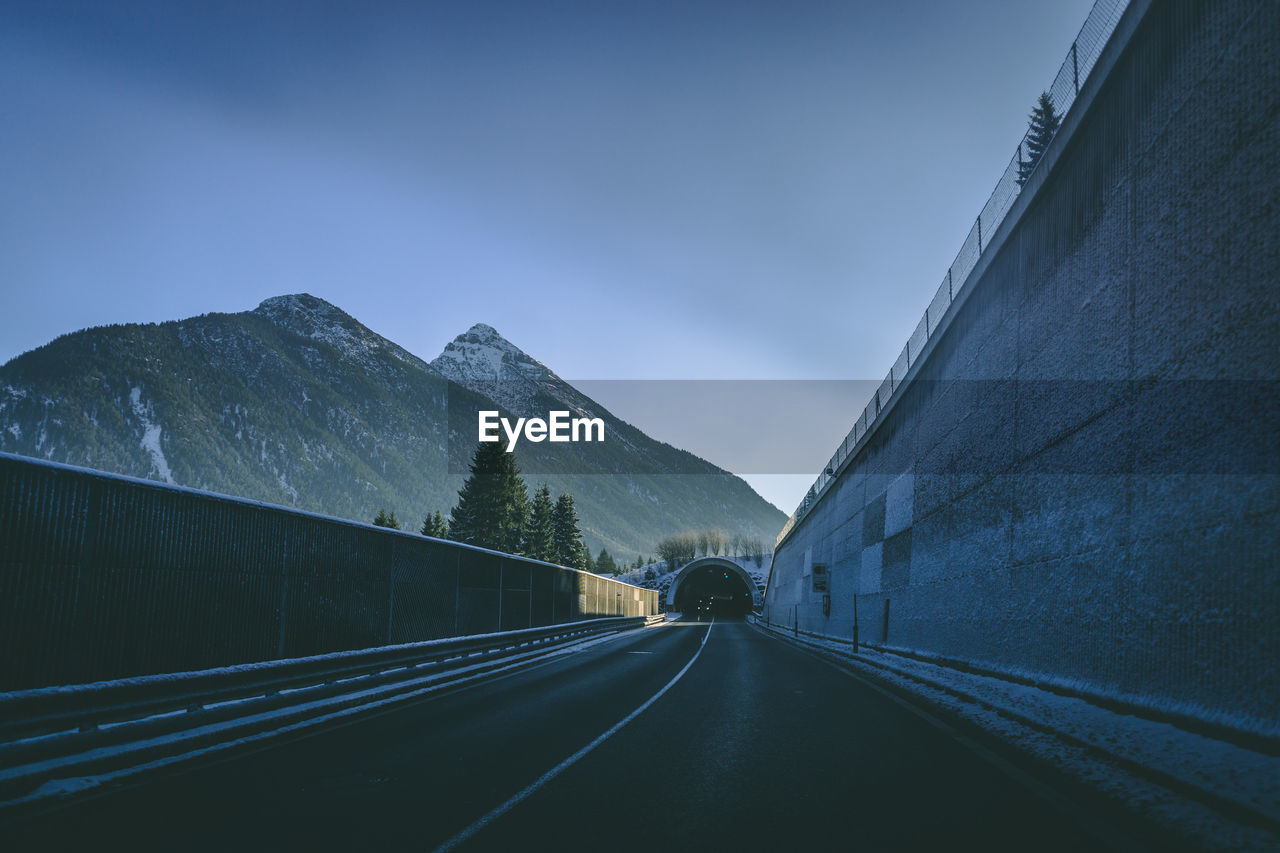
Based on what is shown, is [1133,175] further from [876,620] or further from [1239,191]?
[876,620]

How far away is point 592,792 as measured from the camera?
6473mm

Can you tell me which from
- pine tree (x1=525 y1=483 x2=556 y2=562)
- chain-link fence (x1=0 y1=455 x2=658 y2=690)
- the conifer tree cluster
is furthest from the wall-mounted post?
pine tree (x1=525 y1=483 x2=556 y2=562)

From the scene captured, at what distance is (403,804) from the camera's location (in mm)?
6074

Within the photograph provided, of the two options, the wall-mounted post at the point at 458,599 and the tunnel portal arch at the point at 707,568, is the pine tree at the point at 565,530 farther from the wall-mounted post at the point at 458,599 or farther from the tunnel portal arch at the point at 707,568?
the wall-mounted post at the point at 458,599

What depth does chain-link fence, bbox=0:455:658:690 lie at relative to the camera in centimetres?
792

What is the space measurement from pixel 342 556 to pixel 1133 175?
13366 millimetres

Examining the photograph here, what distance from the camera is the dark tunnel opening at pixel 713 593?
103356mm

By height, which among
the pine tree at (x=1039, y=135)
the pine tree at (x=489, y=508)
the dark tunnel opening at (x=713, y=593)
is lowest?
the dark tunnel opening at (x=713, y=593)

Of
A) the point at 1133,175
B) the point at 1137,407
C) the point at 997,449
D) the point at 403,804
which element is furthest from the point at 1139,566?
the point at 403,804

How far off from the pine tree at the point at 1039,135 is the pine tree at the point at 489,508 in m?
68.3

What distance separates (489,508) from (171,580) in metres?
71.2

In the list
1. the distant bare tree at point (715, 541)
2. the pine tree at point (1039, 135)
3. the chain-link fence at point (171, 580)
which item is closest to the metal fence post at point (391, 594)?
the chain-link fence at point (171, 580)

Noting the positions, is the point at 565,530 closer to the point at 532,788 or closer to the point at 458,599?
the point at 458,599

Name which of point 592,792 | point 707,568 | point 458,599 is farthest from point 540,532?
point 592,792
